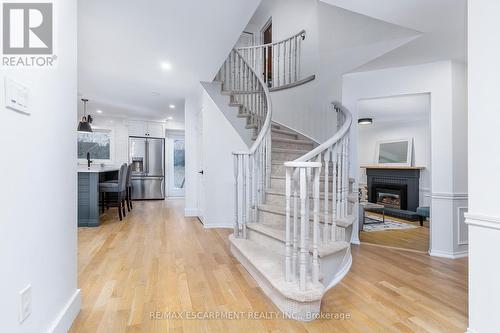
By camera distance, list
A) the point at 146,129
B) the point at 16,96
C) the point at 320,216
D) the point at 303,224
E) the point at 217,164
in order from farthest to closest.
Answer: the point at 146,129
the point at 217,164
the point at 320,216
the point at 303,224
the point at 16,96

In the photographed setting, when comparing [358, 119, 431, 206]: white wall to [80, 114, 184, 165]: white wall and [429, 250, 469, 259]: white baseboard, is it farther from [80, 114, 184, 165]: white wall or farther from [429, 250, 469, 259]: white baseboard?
[80, 114, 184, 165]: white wall

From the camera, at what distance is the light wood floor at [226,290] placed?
1618 mm

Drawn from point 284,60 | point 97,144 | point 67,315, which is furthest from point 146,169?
point 67,315

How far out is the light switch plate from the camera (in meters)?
0.96

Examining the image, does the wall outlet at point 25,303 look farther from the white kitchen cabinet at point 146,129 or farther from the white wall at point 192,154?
the white kitchen cabinet at point 146,129

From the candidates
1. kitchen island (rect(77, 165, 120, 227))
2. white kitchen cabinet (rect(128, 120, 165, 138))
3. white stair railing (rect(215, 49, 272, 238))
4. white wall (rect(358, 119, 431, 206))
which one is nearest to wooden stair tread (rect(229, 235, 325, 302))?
white stair railing (rect(215, 49, 272, 238))

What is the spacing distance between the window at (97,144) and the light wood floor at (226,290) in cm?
476

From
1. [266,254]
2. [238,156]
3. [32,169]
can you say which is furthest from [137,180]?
[32,169]

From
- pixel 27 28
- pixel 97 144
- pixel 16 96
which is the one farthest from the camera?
pixel 97 144

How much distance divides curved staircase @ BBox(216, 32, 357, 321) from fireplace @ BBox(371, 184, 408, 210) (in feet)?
11.3

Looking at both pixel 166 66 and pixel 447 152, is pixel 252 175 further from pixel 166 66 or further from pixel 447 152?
pixel 447 152

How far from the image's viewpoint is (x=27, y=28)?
118 centimetres

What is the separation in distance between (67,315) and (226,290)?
1047 millimetres
